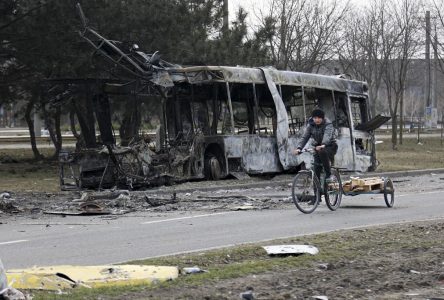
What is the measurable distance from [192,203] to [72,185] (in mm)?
4444

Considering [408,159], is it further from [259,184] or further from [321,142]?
[321,142]

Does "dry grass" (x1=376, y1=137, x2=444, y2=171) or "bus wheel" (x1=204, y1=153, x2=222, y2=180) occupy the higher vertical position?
"bus wheel" (x1=204, y1=153, x2=222, y2=180)

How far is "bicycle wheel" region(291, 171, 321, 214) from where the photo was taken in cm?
1298

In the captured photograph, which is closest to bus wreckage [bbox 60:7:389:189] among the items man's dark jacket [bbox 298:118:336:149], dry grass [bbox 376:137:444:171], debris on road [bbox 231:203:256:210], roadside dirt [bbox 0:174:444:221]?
roadside dirt [bbox 0:174:444:221]

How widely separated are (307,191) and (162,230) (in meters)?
3.10

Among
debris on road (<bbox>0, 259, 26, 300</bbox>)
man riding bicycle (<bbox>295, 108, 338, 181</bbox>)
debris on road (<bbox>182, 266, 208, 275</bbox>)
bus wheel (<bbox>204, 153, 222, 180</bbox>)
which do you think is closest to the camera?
debris on road (<bbox>0, 259, 26, 300</bbox>)

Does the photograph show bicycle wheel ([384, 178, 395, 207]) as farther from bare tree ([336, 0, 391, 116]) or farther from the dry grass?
bare tree ([336, 0, 391, 116])

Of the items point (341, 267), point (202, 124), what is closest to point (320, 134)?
point (341, 267)

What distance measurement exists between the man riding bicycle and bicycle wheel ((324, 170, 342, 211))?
0.38 ft

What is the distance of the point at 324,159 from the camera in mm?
13148

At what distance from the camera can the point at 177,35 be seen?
947 inches

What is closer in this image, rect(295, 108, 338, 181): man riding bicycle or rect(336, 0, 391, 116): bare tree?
rect(295, 108, 338, 181): man riding bicycle

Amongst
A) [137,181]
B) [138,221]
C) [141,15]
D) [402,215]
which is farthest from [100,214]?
[141,15]

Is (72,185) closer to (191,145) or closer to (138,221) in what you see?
(191,145)
